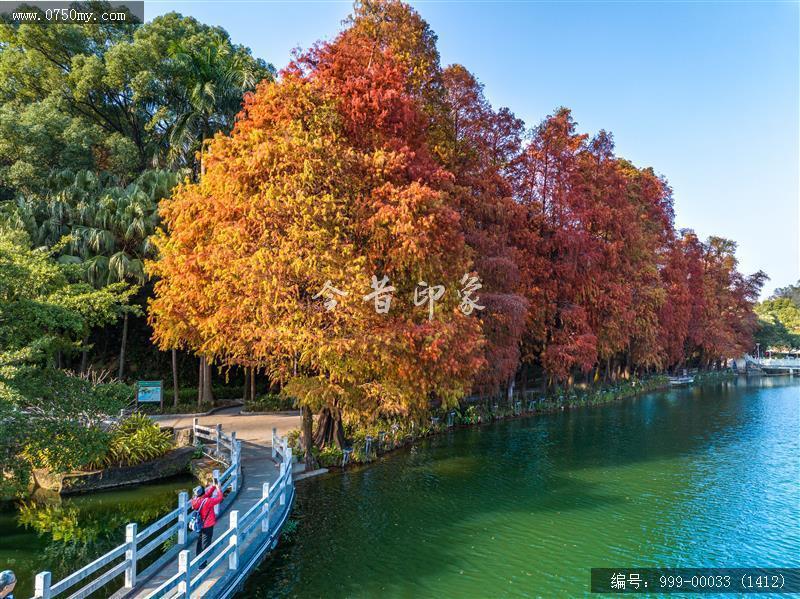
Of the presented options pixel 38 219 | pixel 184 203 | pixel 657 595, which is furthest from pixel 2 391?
pixel 38 219

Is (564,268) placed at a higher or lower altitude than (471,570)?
higher

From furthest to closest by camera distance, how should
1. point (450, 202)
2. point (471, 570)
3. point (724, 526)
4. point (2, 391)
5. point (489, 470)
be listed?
point (450, 202) → point (489, 470) → point (724, 526) → point (471, 570) → point (2, 391)

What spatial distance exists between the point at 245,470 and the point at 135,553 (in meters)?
9.07

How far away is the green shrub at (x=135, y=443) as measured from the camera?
20500mm

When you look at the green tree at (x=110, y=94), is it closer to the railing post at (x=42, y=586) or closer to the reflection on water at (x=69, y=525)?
the reflection on water at (x=69, y=525)

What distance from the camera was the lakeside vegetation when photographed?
1830 centimetres

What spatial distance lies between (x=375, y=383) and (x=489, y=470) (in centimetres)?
697

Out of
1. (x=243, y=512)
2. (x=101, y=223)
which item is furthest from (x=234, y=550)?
(x=101, y=223)

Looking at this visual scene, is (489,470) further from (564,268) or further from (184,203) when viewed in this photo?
(564,268)

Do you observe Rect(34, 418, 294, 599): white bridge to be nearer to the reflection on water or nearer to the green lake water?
the green lake water

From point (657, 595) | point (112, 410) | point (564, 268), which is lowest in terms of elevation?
point (657, 595)

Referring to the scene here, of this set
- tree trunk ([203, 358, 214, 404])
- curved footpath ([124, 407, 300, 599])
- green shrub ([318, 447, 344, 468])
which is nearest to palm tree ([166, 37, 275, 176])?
tree trunk ([203, 358, 214, 404])

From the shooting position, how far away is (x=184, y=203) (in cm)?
2127

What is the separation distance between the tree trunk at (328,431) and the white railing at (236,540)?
15.1ft
